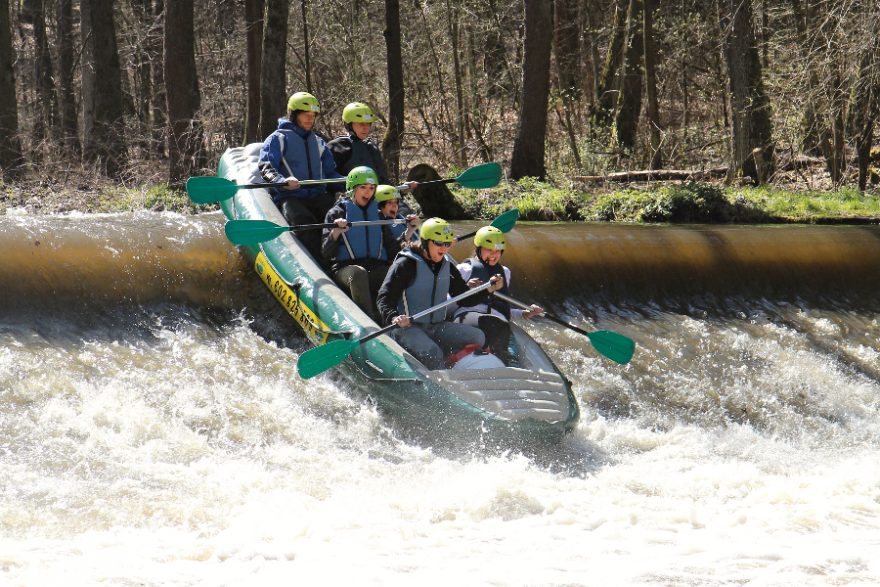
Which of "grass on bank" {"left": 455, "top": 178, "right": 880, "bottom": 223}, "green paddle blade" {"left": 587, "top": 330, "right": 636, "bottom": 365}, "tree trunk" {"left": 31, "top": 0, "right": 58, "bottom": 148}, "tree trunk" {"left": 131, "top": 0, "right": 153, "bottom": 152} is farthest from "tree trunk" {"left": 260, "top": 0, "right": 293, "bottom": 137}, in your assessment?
"green paddle blade" {"left": 587, "top": 330, "right": 636, "bottom": 365}

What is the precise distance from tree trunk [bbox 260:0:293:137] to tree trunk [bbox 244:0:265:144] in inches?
9.8

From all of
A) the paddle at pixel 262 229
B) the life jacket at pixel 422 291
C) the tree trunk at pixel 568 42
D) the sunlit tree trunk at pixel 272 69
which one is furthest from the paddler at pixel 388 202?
the tree trunk at pixel 568 42

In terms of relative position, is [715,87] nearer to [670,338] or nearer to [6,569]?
[670,338]

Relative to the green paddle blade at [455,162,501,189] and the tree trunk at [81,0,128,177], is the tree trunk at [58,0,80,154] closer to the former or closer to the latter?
the tree trunk at [81,0,128,177]

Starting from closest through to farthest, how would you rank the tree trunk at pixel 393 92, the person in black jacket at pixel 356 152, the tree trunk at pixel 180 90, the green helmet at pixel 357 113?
the green helmet at pixel 357 113
the person in black jacket at pixel 356 152
the tree trunk at pixel 180 90
the tree trunk at pixel 393 92

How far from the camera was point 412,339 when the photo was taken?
668 cm

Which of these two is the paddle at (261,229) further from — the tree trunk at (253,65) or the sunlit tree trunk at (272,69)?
the tree trunk at (253,65)

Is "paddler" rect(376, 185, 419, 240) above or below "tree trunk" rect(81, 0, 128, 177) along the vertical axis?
below

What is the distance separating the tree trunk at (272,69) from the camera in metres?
12.1

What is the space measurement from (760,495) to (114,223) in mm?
5482

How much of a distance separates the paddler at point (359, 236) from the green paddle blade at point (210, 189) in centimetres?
93

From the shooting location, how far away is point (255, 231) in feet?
24.1

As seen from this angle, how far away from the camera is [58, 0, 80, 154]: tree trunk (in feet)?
53.9

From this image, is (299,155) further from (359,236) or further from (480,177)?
(480,177)
